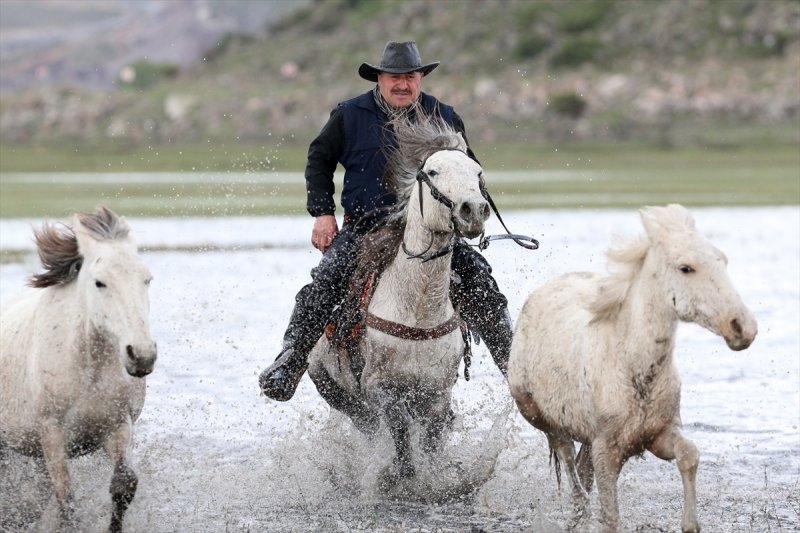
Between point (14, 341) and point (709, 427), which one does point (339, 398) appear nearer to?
point (14, 341)

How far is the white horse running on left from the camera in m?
7.13

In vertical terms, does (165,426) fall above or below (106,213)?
below

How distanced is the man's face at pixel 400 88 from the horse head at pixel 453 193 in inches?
34.4

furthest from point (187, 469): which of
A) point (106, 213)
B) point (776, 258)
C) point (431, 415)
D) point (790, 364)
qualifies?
point (776, 258)

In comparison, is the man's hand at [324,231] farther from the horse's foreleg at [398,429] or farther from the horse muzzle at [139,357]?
the horse muzzle at [139,357]

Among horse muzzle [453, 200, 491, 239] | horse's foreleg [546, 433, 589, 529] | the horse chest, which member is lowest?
horse's foreleg [546, 433, 589, 529]

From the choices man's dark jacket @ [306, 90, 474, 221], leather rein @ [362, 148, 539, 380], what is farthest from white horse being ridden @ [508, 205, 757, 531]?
man's dark jacket @ [306, 90, 474, 221]

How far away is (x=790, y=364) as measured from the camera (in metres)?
12.4

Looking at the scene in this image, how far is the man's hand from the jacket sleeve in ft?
0.20

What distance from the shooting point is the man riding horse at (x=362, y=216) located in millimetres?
8680

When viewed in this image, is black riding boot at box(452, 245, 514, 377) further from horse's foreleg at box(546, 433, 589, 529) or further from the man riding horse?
horse's foreleg at box(546, 433, 589, 529)

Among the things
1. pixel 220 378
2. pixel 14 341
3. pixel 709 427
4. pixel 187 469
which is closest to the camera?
pixel 14 341

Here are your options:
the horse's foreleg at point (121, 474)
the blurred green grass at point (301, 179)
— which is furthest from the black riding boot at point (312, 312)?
the blurred green grass at point (301, 179)

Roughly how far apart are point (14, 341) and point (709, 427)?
488 centimetres
